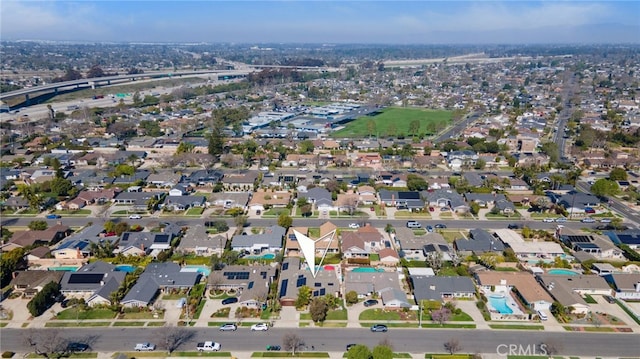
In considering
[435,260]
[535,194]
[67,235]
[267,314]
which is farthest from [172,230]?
[535,194]

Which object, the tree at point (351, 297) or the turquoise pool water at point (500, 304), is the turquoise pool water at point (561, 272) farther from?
the tree at point (351, 297)

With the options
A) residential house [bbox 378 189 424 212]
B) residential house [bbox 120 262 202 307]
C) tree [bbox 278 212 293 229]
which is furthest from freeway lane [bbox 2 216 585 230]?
residential house [bbox 120 262 202 307]

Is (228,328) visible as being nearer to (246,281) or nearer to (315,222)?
(246,281)

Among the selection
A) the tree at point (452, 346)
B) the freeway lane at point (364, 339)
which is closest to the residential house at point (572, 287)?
the freeway lane at point (364, 339)

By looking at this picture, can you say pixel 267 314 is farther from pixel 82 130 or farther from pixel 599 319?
pixel 82 130

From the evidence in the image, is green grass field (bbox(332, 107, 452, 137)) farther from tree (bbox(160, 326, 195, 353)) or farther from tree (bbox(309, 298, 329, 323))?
tree (bbox(160, 326, 195, 353))

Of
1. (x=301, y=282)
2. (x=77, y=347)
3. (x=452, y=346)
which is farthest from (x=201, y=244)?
(x=452, y=346)
